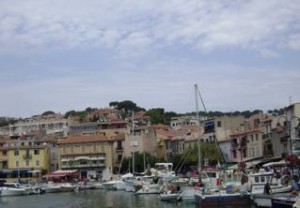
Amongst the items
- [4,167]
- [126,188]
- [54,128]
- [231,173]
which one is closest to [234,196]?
[231,173]

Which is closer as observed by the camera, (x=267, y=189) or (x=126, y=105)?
(x=267, y=189)

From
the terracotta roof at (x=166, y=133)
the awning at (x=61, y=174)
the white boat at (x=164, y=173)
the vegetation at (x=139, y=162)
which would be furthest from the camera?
the terracotta roof at (x=166, y=133)

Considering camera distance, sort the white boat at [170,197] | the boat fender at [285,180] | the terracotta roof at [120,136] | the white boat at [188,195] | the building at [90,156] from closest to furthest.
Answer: the boat fender at [285,180] → the white boat at [188,195] → the white boat at [170,197] → the building at [90,156] → the terracotta roof at [120,136]

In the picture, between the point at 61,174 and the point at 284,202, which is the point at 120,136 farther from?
the point at 284,202

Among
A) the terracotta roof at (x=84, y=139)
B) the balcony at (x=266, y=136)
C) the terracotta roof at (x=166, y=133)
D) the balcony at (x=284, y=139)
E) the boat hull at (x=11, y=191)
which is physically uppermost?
the terracotta roof at (x=166, y=133)

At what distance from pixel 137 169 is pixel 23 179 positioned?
22643 mm

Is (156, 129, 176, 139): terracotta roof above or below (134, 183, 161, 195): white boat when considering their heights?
above

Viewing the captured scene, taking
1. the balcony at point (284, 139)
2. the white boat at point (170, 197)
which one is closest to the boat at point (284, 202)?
the white boat at point (170, 197)

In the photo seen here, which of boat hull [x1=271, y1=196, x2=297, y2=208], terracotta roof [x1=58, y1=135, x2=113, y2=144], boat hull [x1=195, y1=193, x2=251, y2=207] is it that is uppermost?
terracotta roof [x1=58, y1=135, x2=113, y2=144]

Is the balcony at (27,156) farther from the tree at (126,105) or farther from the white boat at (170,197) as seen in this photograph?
the tree at (126,105)

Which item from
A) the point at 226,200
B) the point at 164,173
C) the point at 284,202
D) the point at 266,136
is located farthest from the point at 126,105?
the point at 284,202

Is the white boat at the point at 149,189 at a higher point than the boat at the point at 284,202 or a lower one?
lower

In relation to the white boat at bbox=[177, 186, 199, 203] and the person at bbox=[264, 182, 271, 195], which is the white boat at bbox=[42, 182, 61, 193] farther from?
the person at bbox=[264, 182, 271, 195]

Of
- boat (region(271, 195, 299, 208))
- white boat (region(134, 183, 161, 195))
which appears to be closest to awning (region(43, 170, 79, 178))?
white boat (region(134, 183, 161, 195))
